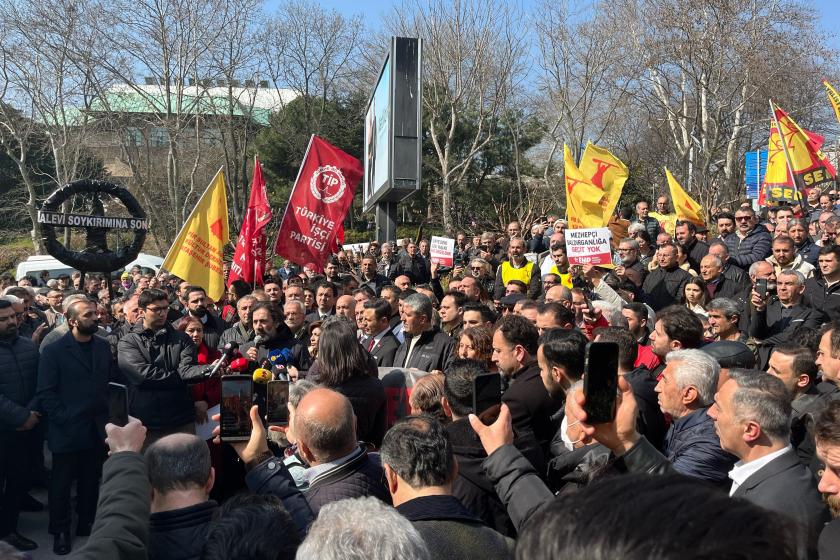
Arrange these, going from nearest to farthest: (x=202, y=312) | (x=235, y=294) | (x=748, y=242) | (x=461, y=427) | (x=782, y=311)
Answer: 1. (x=461, y=427)
2. (x=782, y=311)
3. (x=202, y=312)
4. (x=748, y=242)
5. (x=235, y=294)

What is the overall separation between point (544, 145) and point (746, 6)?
16.5 metres

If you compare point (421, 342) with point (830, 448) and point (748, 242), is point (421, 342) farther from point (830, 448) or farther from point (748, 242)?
point (748, 242)

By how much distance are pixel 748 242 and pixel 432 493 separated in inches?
324

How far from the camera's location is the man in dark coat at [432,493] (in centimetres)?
246

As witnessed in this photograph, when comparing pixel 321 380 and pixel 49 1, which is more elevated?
pixel 49 1

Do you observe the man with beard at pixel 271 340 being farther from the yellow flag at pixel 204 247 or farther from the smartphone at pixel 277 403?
the yellow flag at pixel 204 247

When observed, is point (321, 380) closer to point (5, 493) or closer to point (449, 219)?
point (5, 493)

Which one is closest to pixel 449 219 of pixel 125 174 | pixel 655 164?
pixel 655 164

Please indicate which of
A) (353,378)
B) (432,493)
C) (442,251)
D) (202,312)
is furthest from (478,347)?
(442,251)

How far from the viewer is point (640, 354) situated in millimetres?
5988

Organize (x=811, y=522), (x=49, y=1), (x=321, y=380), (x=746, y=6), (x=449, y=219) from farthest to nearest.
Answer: (x=449, y=219) < (x=49, y=1) < (x=746, y=6) < (x=321, y=380) < (x=811, y=522)

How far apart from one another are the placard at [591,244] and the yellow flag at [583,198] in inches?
78.5

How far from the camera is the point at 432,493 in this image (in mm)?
2766

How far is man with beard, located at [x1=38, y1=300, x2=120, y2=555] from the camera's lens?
621 cm
